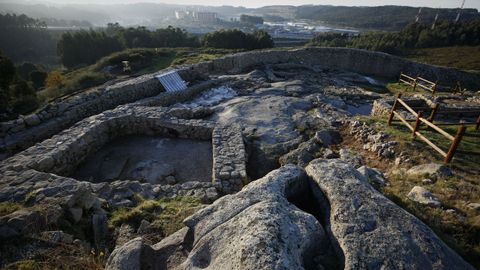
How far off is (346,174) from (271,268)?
2627 mm

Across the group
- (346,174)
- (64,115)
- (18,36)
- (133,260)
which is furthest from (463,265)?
(18,36)

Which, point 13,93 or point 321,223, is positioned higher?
point 321,223

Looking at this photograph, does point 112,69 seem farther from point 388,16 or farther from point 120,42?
point 388,16

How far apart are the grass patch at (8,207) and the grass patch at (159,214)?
176 centimetres

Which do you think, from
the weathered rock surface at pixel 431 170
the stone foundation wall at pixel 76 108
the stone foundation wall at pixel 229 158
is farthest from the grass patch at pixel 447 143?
the stone foundation wall at pixel 76 108

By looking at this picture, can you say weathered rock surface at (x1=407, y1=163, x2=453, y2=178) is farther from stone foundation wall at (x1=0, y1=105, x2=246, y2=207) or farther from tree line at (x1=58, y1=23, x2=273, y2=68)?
tree line at (x1=58, y1=23, x2=273, y2=68)

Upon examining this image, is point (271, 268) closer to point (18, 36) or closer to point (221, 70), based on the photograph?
point (221, 70)

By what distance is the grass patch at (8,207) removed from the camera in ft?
16.5

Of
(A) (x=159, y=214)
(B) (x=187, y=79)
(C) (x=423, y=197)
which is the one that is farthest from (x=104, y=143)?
(C) (x=423, y=197)

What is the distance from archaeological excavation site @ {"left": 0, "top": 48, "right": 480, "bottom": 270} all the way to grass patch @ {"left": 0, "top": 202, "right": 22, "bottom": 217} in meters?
0.03

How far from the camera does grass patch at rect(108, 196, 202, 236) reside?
543cm

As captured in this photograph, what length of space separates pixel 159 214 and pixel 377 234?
4457 millimetres

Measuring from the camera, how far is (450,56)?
4891 cm

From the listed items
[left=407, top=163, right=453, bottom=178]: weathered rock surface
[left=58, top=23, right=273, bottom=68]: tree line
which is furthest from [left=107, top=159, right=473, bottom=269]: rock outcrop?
[left=58, top=23, right=273, bottom=68]: tree line
